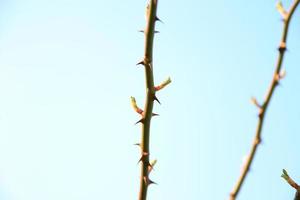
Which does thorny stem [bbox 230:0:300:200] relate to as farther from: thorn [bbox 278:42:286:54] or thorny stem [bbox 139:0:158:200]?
thorny stem [bbox 139:0:158:200]

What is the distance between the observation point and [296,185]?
1.54m

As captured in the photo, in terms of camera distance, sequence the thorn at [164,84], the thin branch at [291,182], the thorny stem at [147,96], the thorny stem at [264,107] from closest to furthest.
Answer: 1. the thorny stem at [264,107]
2. the thin branch at [291,182]
3. the thorny stem at [147,96]
4. the thorn at [164,84]

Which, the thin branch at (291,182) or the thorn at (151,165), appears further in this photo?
the thorn at (151,165)

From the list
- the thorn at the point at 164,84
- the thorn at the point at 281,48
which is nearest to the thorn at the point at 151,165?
the thorn at the point at 164,84

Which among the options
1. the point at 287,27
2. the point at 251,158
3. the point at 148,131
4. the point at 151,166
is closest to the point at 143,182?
the point at 151,166

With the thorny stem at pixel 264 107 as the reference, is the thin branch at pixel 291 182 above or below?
below

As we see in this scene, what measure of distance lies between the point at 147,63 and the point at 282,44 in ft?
2.03

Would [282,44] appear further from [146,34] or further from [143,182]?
[143,182]

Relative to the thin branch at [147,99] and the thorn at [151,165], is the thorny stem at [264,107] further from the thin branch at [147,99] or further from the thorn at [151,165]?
the thorn at [151,165]

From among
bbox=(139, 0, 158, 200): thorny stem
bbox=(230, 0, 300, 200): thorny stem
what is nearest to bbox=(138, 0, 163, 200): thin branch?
bbox=(139, 0, 158, 200): thorny stem

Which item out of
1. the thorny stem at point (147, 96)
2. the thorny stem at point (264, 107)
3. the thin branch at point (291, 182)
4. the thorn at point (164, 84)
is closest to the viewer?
the thorny stem at point (264, 107)

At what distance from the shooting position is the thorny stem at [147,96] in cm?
172

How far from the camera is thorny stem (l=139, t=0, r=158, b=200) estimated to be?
1720 mm

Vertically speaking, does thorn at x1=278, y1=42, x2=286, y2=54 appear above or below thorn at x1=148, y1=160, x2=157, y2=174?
above
